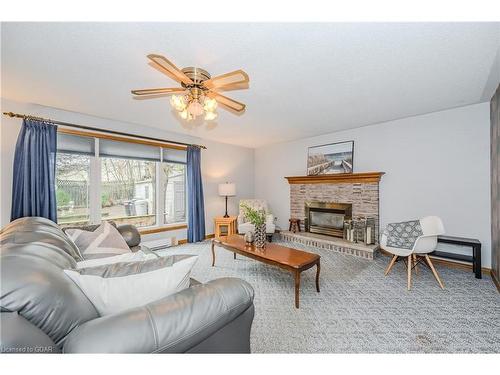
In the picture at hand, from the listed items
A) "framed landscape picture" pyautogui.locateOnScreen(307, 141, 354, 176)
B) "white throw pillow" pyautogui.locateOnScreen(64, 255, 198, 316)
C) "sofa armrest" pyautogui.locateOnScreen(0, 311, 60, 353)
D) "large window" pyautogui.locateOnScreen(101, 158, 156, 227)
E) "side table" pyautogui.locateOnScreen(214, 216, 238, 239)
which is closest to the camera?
"sofa armrest" pyautogui.locateOnScreen(0, 311, 60, 353)

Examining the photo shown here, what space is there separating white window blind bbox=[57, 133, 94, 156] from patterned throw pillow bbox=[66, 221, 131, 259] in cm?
208

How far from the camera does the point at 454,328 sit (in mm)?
1818

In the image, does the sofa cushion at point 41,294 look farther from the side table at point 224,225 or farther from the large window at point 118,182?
the side table at point 224,225

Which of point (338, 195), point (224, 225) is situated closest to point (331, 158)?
point (338, 195)

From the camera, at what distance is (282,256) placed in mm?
2512

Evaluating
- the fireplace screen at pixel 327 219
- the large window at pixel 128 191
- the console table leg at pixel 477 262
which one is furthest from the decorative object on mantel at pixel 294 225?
the large window at pixel 128 191

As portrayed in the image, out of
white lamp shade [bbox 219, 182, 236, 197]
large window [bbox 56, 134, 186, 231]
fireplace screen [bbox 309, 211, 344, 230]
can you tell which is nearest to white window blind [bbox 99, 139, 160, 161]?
large window [bbox 56, 134, 186, 231]

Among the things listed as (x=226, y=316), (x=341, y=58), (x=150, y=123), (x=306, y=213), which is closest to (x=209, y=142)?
(x=150, y=123)

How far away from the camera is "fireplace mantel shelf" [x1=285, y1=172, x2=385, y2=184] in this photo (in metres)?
3.93

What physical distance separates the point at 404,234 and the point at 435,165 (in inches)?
57.9

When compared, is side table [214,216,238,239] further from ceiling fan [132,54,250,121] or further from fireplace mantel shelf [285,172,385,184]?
ceiling fan [132,54,250,121]

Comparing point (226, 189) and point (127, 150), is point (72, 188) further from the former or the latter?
point (226, 189)

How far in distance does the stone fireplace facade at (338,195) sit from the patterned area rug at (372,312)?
1236mm

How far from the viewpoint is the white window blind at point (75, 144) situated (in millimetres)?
3299
